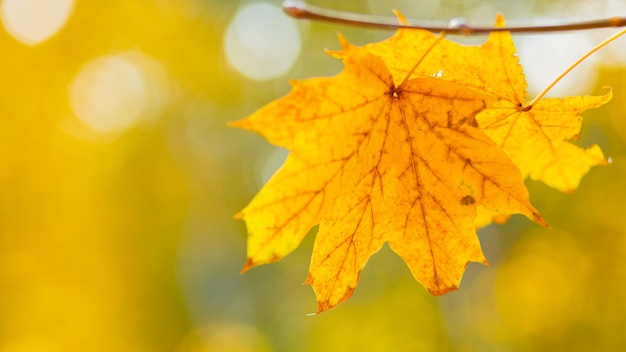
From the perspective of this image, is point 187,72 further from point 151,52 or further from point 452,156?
point 452,156

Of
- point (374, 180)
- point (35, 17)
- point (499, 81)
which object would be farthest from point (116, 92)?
point (499, 81)

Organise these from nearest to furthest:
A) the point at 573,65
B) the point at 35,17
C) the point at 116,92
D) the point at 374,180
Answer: the point at 573,65
the point at 374,180
the point at 35,17
the point at 116,92

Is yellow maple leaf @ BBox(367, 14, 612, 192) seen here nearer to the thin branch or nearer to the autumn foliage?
the autumn foliage

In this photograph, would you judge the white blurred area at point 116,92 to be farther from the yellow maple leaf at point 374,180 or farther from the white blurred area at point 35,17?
the yellow maple leaf at point 374,180

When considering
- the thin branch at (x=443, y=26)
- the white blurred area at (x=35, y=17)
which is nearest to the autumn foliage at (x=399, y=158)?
the thin branch at (x=443, y=26)

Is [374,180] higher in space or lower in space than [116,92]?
lower

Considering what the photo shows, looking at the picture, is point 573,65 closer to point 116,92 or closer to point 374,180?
point 374,180

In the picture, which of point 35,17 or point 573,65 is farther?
point 35,17
